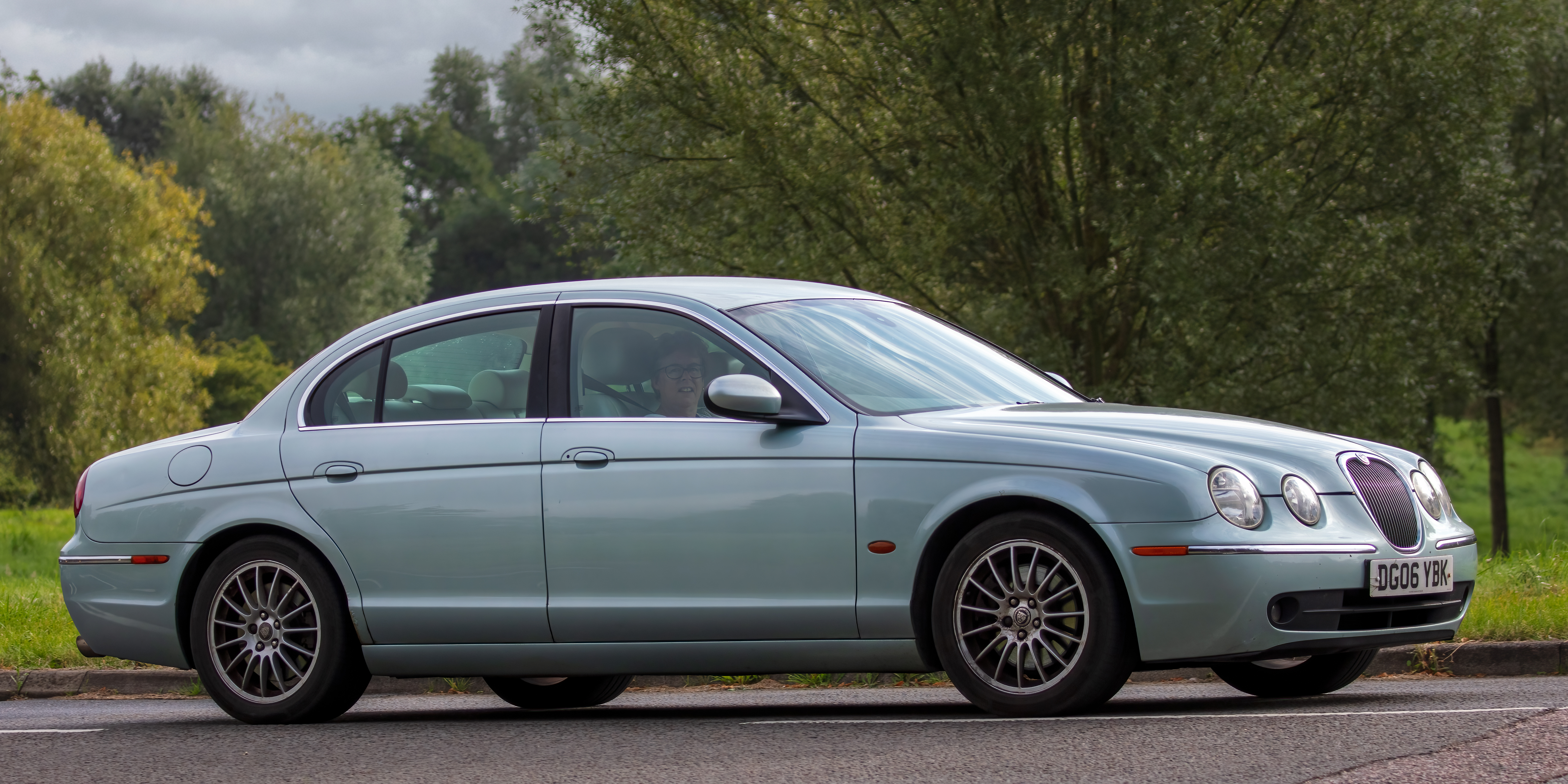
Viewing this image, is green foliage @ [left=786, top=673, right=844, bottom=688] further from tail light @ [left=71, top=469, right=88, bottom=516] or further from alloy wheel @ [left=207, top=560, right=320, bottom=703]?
tail light @ [left=71, top=469, right=88, bottom=516]

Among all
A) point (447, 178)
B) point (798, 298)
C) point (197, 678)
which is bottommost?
point (197, 678)

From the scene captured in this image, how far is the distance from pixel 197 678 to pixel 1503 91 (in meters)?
15.3

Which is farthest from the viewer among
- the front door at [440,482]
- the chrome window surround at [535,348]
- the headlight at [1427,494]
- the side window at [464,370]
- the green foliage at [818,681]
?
the green foliage at [818,681]

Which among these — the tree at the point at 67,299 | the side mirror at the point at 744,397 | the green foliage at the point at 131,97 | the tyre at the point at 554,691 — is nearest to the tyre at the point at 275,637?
the tyre at the point at 554,691

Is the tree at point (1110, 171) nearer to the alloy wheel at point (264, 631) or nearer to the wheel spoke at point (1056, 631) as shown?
the alloy wheel at point (264, 631)

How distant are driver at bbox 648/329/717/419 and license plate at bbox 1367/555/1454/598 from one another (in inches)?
94.4

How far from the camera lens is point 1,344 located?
39.0 metres

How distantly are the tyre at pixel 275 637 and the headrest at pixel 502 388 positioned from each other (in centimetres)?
97

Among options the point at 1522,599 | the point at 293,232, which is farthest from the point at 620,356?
the point at 293,232

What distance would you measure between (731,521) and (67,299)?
122ft

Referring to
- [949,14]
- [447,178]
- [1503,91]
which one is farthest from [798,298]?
[447,178]

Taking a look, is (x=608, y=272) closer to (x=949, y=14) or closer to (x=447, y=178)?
(x=949, y=14)

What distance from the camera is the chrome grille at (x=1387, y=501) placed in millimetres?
5703

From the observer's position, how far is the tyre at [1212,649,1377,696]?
6.48m
